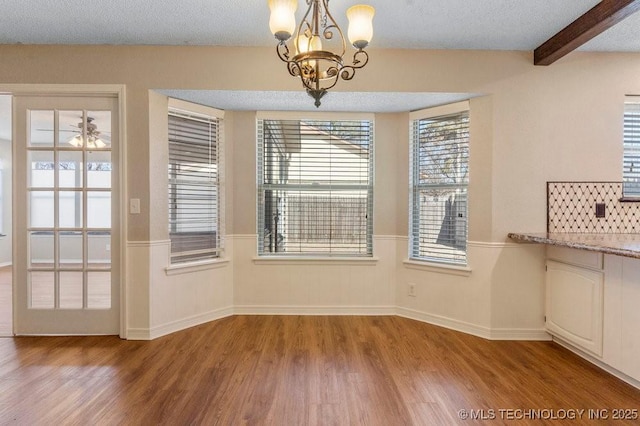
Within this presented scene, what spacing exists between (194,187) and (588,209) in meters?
3.66

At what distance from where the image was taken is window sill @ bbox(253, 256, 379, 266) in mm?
3404

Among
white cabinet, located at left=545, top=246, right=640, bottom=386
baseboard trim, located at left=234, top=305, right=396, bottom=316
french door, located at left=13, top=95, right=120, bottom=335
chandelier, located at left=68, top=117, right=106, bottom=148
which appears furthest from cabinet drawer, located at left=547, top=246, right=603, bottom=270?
chandelier, located at left=68, top=117, right=106, bottom=148

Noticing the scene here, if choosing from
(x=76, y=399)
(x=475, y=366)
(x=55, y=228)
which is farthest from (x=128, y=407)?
(x=475, y=366)

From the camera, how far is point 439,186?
10.5ft

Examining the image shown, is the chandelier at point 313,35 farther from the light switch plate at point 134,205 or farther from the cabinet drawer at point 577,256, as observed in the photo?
the cabinet drawer at point 577,256

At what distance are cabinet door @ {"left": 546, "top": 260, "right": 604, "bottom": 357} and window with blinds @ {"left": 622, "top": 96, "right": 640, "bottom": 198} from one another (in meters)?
1.11

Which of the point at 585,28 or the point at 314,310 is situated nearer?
the point at 585,28

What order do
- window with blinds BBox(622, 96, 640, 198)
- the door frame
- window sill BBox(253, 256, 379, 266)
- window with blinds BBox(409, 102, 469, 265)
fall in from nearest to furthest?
1. the door frame
2. window with blinds BBox(622, 96, 640, 198)
3. window with blinds BBox(409, 102, 469, 265)
4. window sill BBox(253, 256, 379, 266)

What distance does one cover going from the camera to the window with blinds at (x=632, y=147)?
9.59 feet

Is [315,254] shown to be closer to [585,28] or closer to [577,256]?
[577,256]

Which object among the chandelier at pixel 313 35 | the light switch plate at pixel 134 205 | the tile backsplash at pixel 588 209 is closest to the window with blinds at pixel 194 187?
the light switch plate at pixel 134 205

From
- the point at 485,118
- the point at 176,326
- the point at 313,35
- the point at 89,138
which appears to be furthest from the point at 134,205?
the point at 485,118

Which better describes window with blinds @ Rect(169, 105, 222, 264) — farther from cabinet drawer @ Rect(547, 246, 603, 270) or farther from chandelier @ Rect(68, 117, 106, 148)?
cabinet drawer @ Rect(547, 246, 603, 270)

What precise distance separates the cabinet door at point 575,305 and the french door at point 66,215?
3.81m
